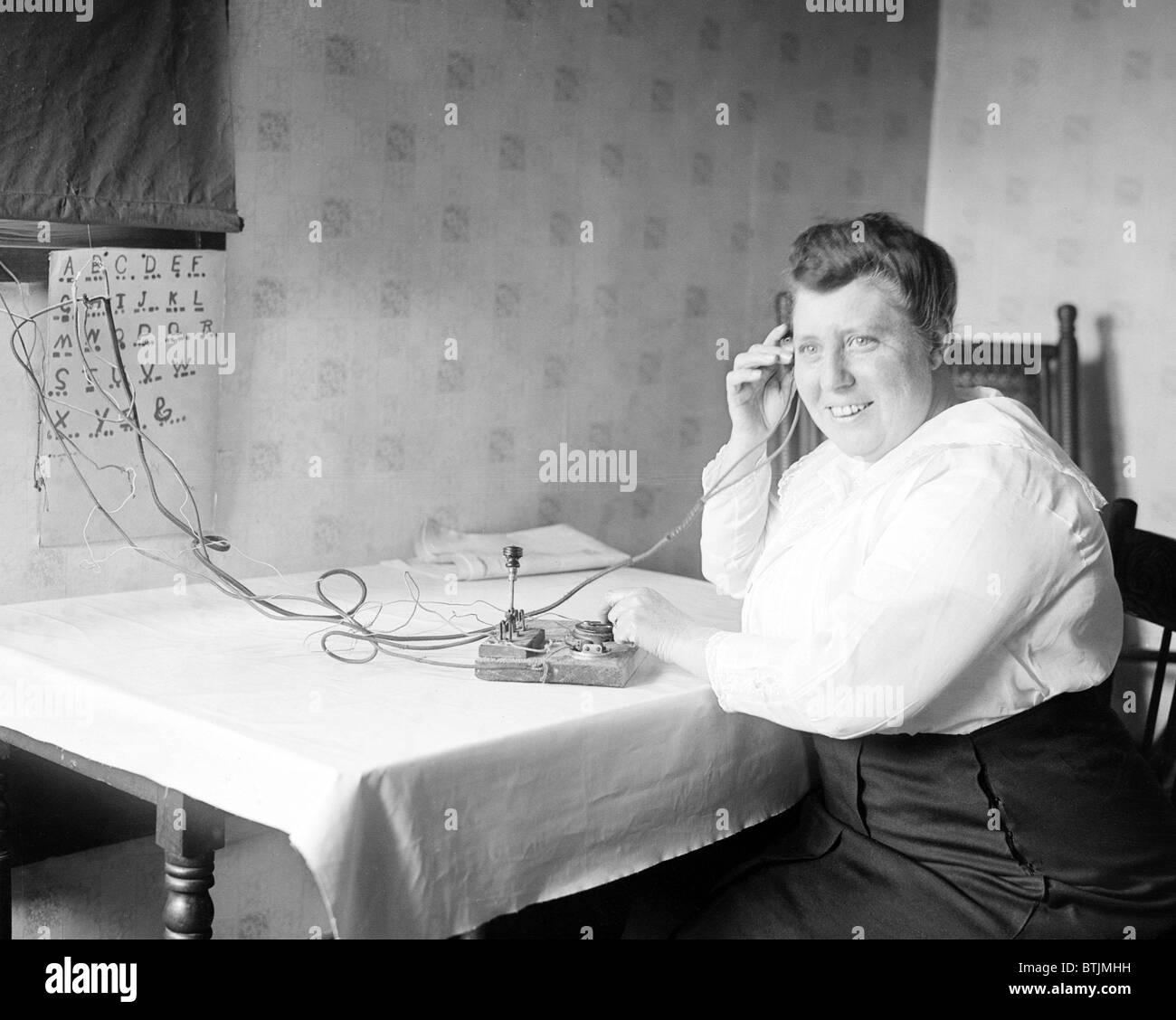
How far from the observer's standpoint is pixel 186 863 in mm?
1456

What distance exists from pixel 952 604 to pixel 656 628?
0.45 metres

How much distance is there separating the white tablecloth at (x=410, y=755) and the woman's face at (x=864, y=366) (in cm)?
42

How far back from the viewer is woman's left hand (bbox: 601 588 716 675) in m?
1.69

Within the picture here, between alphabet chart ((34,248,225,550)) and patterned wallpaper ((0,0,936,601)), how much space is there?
4 cm

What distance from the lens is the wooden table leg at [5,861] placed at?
1903 millimetres

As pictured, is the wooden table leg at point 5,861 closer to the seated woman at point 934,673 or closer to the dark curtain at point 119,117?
the dark curtain at point 119,117

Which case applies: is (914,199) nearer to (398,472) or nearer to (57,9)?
(398,472)

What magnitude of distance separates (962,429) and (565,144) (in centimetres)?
147

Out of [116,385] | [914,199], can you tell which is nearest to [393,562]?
[116,385]
